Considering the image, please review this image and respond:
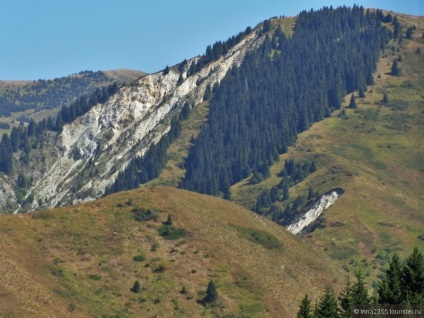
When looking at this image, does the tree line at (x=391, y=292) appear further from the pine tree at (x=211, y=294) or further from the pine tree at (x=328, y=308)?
the pine tree at (x=211, y=294)

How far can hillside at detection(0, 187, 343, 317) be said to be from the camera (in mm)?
124750

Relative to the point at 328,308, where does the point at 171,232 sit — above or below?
below

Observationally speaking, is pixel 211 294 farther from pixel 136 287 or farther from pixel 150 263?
pixel 150 263

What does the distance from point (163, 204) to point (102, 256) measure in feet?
72.4

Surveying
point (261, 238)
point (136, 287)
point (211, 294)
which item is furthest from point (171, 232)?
point (211, 294)

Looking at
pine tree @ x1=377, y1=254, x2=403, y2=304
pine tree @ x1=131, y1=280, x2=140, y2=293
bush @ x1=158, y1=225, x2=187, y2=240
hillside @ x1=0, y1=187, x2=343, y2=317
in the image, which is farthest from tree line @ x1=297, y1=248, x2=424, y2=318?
bush @ x1=158, y1=225, x2=187, y2=240

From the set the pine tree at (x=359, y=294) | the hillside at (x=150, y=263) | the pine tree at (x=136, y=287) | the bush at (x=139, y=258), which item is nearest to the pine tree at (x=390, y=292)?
the pine tree at (x=359, y=294)

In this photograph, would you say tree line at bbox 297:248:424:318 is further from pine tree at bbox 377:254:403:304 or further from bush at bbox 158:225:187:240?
bush at bbox 158:225:187:240

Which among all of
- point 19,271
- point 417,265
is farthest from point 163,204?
point 417,265

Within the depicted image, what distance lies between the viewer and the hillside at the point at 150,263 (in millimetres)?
124750

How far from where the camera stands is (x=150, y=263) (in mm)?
141875

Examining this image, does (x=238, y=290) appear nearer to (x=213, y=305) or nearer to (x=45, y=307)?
→ (x=213, y=305)

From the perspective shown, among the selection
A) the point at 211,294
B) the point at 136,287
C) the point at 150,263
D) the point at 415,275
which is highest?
the point at 415,275

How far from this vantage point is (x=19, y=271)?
12281 cm
